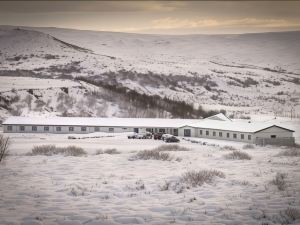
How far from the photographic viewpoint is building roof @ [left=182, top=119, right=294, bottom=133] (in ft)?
182

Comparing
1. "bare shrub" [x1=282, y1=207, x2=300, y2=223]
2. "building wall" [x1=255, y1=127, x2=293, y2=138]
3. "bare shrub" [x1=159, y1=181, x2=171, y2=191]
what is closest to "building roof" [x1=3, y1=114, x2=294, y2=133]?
"building wall" [x1=255, y1=127, x2=293, y2=138]

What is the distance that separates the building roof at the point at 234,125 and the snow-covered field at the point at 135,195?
34.8 meters

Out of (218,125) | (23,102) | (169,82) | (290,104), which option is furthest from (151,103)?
(169,82)

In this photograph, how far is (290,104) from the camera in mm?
122500

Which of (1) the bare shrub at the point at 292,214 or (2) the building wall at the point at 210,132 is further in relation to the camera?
(2) the building wall at the point at 210,132

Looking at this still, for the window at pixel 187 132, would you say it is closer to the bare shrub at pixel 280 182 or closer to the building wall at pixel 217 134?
the building wall at pixel 217 134

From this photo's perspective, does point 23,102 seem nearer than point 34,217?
No

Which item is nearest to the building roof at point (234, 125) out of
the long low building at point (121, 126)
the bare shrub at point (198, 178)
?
the long low building at point (121, 126)

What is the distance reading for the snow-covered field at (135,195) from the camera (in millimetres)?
12148

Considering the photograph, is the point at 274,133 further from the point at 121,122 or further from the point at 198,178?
the point at 198,178

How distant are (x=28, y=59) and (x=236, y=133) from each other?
133994 millimetres

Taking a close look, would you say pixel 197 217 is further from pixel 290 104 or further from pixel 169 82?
pixel 169 82

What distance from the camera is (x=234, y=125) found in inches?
2322

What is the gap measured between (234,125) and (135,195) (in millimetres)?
45716
